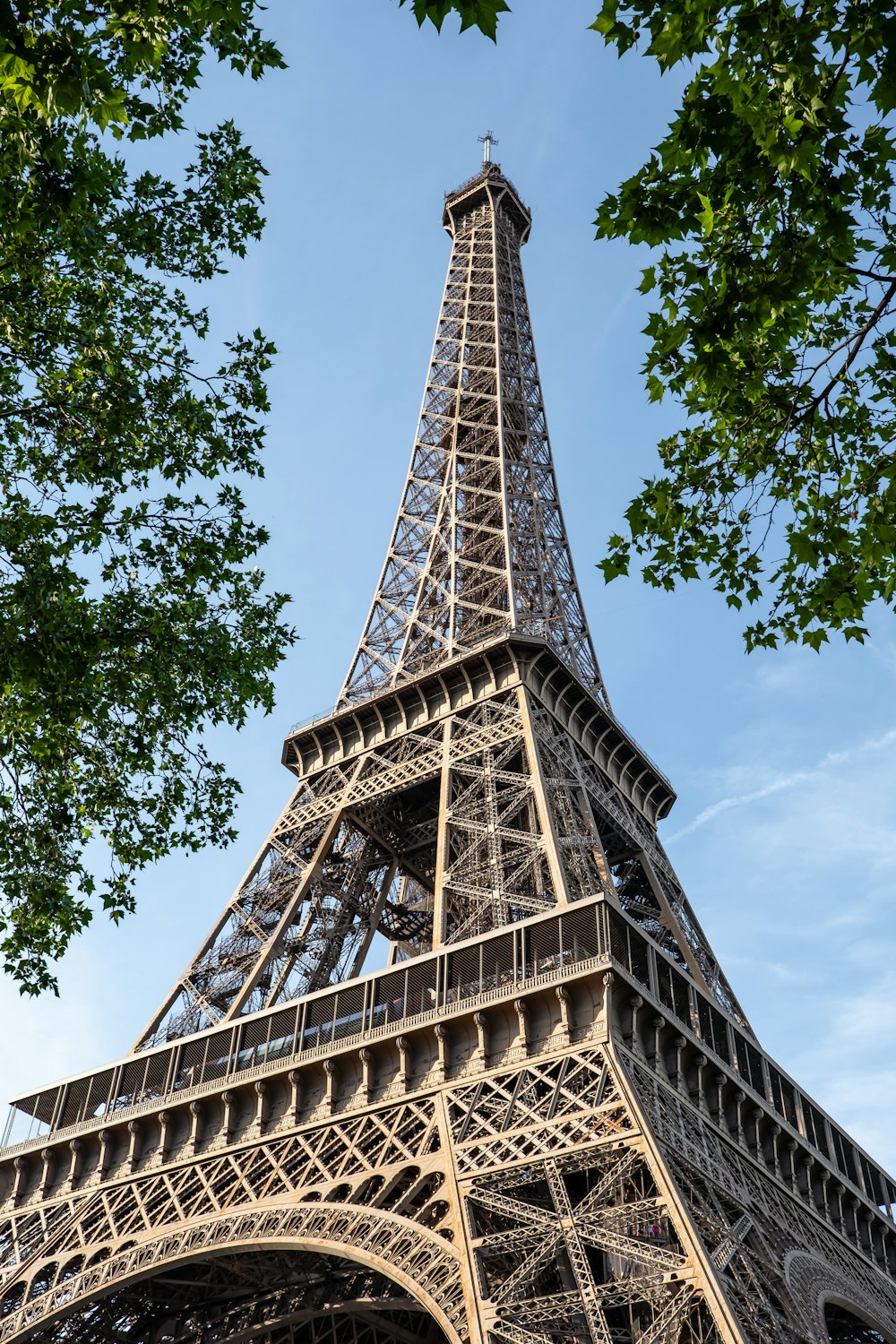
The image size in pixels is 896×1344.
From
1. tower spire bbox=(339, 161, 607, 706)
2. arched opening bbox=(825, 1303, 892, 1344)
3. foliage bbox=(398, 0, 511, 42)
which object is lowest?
arched opening bbox=(825, 1303, 892, 1344)

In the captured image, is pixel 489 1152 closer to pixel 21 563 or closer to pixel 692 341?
pixel 21 563

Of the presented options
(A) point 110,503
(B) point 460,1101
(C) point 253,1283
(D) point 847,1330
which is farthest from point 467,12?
(D) point 847,1330

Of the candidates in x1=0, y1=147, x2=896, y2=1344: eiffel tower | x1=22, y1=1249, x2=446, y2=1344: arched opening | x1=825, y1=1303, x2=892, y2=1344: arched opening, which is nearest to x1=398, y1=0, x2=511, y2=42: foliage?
x1=0, y1=147, x2=896, y2=1344: eiffel tower

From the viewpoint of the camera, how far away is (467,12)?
8.04m

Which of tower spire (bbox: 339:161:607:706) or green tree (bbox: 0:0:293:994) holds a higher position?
tower spire (bbox: 339:161:607:706)

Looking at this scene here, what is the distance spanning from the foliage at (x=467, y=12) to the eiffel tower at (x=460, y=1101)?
1515 centimetres

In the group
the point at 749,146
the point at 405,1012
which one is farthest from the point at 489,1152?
the point at 749,146

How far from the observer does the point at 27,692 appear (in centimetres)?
1320

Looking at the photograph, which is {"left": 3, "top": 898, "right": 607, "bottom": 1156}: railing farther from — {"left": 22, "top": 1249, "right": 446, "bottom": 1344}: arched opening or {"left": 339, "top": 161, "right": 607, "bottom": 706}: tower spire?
{"left": 339, "top": 161, "right": 607, "bottom": 706}: tower spire

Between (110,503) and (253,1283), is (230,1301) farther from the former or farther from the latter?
(110,503)

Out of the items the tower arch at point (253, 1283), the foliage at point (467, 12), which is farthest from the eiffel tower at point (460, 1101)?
the foliage at point (467, 12)

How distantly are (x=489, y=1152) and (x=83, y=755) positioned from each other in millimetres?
9949

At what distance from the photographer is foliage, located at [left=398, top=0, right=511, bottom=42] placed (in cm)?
800

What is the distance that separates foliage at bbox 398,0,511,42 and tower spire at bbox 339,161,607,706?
2527cm
